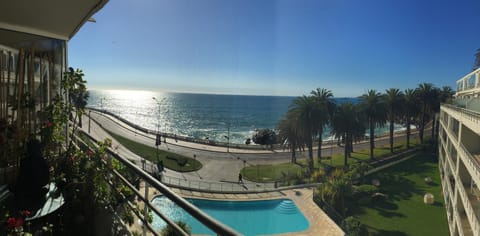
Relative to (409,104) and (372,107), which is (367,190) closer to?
(372,107)

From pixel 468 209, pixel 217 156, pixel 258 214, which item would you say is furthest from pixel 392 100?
pixel 258 214

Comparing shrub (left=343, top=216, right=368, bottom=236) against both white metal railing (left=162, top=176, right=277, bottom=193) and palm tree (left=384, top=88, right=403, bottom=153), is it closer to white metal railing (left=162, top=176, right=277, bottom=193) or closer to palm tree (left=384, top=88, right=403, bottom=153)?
white metal railing (left=162, top=176, right=277, bottom=193)

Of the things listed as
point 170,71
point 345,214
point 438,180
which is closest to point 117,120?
point 170,71

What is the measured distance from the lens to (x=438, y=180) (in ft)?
55.3

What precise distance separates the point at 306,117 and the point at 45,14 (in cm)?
1870

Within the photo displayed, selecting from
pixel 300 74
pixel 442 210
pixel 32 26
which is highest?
pixel 300 74

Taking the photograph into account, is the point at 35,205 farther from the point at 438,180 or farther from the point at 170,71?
the point at 170,71

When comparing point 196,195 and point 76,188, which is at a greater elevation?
point 76,188

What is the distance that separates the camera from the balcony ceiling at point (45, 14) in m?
1.98

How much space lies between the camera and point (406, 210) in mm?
12008

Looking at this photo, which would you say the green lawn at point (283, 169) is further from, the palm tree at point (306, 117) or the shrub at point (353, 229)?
the shrub at point (353, 229)

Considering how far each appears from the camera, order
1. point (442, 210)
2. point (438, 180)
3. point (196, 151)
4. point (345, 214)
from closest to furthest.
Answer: point (345, 214), point (442, 210), point (438, 180), point (196, 151)

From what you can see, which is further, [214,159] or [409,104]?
[409,104]

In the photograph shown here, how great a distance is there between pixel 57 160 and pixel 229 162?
20084 millimetres
